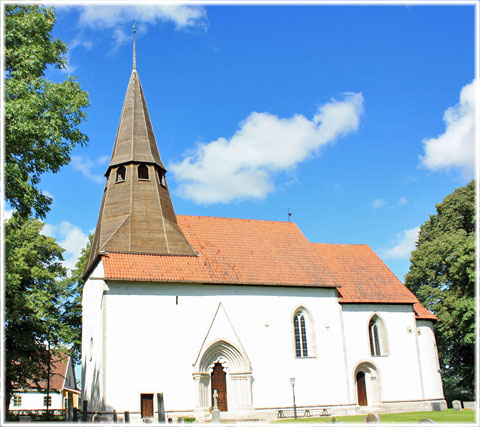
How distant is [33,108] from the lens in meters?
16.0

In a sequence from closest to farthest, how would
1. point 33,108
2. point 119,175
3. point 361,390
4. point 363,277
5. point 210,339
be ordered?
point 33,108 < point 210,339 < point 361,390 < point 119,175 < point 363,277

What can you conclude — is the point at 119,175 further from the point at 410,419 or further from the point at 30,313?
the point at 410,419

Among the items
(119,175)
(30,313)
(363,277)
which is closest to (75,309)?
(30,313)

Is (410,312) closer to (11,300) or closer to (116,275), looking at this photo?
(116,275)

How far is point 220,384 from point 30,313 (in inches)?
510

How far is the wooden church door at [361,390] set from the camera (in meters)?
27.3

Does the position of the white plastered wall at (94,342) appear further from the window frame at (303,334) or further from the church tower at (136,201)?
the window frame at (303,334)

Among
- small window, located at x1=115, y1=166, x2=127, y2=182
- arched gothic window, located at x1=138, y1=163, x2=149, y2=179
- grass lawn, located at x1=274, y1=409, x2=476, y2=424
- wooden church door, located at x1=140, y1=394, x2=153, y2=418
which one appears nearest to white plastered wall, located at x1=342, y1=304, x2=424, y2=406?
grass lawn, located at x1=274, y1=409, x2=476, y2=424

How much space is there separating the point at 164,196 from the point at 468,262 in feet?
58.9

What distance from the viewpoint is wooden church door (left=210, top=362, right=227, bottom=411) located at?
24.3 m

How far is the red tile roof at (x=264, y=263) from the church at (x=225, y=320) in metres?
0.09

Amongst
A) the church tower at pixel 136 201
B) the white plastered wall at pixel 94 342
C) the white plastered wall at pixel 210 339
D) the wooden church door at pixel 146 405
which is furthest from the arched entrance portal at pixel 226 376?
the church tower at pixel 136 201

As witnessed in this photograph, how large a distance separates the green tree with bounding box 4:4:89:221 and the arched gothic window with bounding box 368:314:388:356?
1950 cm

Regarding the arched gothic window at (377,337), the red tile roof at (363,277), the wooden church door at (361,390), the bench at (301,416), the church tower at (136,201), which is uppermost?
the church tower at (136,201)
